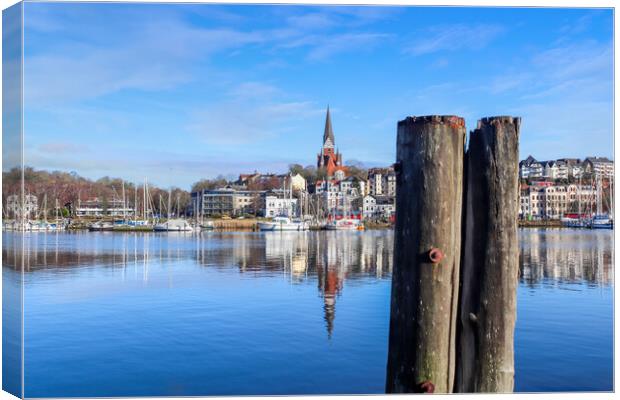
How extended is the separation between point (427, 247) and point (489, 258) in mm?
390

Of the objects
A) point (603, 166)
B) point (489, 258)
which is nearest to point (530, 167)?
point (603, 166)

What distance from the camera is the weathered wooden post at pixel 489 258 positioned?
3.84 m

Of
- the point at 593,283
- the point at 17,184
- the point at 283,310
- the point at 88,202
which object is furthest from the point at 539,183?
the point at 17,184

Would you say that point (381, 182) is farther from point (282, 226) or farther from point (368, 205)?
point (282, 226)

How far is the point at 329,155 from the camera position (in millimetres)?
120875

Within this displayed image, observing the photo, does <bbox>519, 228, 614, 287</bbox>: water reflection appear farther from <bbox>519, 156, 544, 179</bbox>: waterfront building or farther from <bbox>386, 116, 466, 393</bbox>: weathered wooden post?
<bbox>519, 156, 544, 179</bbox>: waterfront building

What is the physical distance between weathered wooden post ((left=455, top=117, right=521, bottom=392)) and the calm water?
3.64 meters

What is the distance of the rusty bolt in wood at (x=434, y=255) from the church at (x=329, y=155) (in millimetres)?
109947

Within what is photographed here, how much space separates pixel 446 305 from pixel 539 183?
63.5m

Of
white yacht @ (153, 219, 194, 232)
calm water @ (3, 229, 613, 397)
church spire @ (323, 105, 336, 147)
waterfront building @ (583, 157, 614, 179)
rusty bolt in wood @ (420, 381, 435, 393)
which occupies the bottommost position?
calm water @ (3, 229, 613, 397)

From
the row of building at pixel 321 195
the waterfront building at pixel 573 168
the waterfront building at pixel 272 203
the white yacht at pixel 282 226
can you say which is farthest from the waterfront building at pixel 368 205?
the waterfront building at pixel 573 168

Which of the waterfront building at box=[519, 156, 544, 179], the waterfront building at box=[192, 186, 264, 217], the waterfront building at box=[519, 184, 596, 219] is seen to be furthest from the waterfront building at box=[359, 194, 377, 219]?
the waterfront building at box=[519, 156, 544, 179]

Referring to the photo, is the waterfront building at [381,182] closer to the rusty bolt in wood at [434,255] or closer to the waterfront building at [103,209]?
the waterfront building at [103,209]

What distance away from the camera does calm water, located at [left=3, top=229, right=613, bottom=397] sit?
7.82 m
